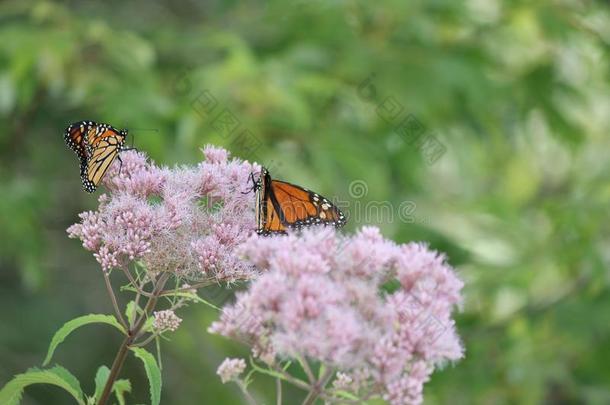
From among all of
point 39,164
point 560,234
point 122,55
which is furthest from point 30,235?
point 560,234

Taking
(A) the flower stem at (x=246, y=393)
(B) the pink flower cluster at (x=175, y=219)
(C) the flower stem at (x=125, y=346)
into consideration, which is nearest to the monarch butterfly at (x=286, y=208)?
(B) the pink flower cluster at (x=175, y=219)

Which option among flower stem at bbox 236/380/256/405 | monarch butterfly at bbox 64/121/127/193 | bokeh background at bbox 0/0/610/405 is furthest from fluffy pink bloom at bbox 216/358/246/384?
bokeh background at bbox 0/0/610/405

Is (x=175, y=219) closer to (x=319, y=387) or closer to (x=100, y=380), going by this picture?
(x=100, y=380)

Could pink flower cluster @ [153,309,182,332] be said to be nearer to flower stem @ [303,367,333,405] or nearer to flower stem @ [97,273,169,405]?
flower stem @ [97,273,169,405]

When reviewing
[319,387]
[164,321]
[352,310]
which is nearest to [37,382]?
[164,321]

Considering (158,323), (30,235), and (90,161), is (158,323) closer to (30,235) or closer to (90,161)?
(90,161)

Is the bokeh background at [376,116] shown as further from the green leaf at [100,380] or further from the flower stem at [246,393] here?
the flower stem at [246,393]

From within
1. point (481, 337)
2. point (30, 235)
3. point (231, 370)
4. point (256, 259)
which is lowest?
point (231, 370)
